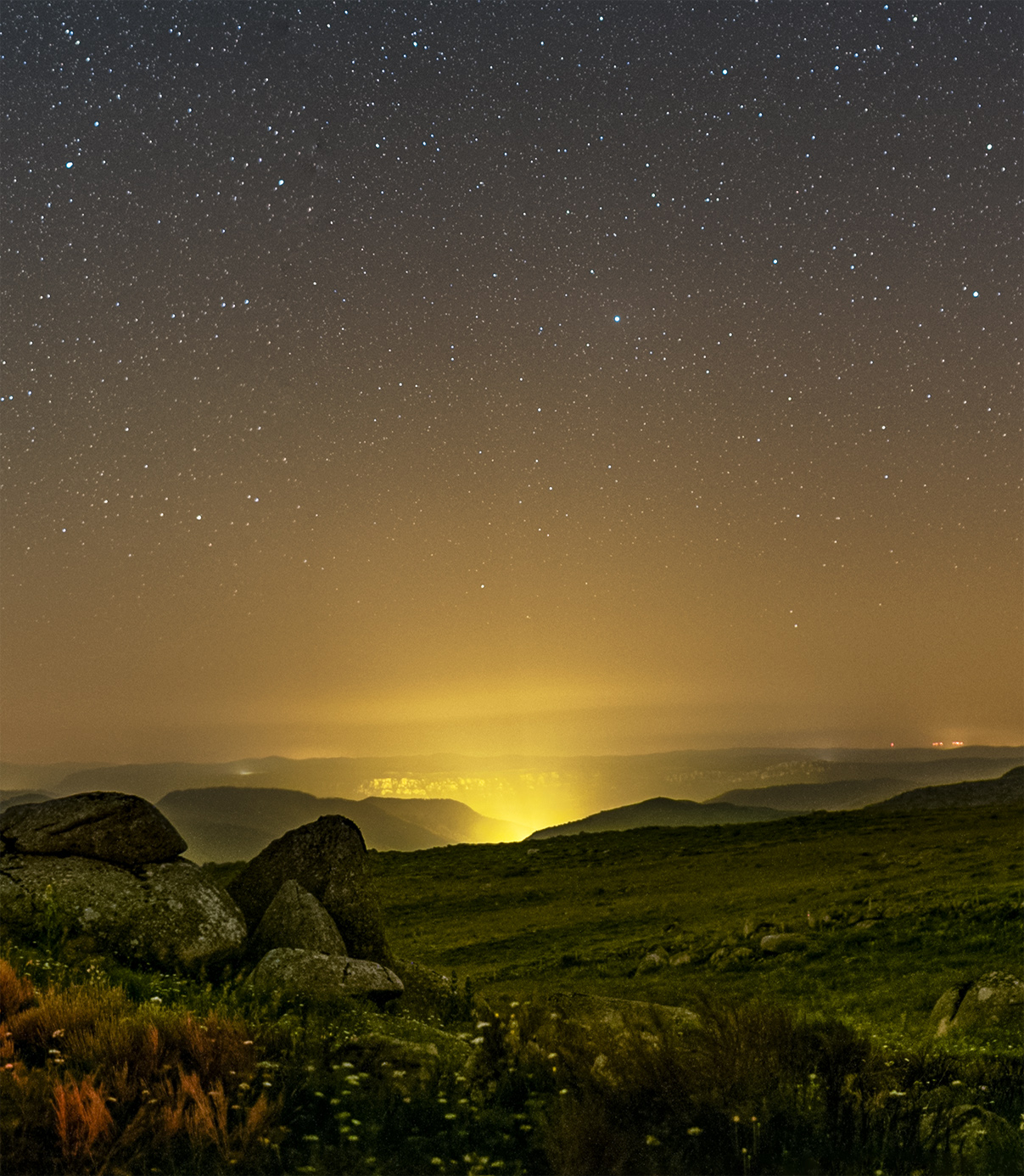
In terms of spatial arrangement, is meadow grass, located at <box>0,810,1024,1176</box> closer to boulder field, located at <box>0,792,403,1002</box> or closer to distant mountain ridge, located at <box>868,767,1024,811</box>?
boulder field, located at <box>0,792,403,1002</box>

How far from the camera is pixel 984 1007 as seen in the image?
14.7 m

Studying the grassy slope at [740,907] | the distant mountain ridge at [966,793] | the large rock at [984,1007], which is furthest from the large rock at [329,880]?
the distant mountain ridge at [966,793]

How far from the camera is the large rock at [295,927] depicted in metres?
14.8

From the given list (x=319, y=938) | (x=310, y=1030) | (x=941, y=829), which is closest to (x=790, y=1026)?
(x=310, y=1030)

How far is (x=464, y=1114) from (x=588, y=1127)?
4.27 ft

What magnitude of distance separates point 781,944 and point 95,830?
17.8 metres

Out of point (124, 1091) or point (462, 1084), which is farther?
point (462, 1084)

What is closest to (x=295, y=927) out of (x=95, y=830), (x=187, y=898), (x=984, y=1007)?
(x=187, y=898)

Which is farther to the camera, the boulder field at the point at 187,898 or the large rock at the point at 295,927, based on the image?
the large rock at the point at 295,927

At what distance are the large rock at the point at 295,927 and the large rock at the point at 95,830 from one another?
8.02 ft

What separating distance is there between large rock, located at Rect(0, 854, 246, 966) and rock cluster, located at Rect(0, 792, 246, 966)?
0.01m

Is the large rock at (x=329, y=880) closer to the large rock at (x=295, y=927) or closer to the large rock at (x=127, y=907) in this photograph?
the large rock at (x=295, y=927)

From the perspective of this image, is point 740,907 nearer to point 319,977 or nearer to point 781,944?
point 781,944

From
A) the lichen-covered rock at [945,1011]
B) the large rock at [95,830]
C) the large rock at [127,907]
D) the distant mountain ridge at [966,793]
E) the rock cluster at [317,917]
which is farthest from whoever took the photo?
the distant mountain ridge at [966,793]
